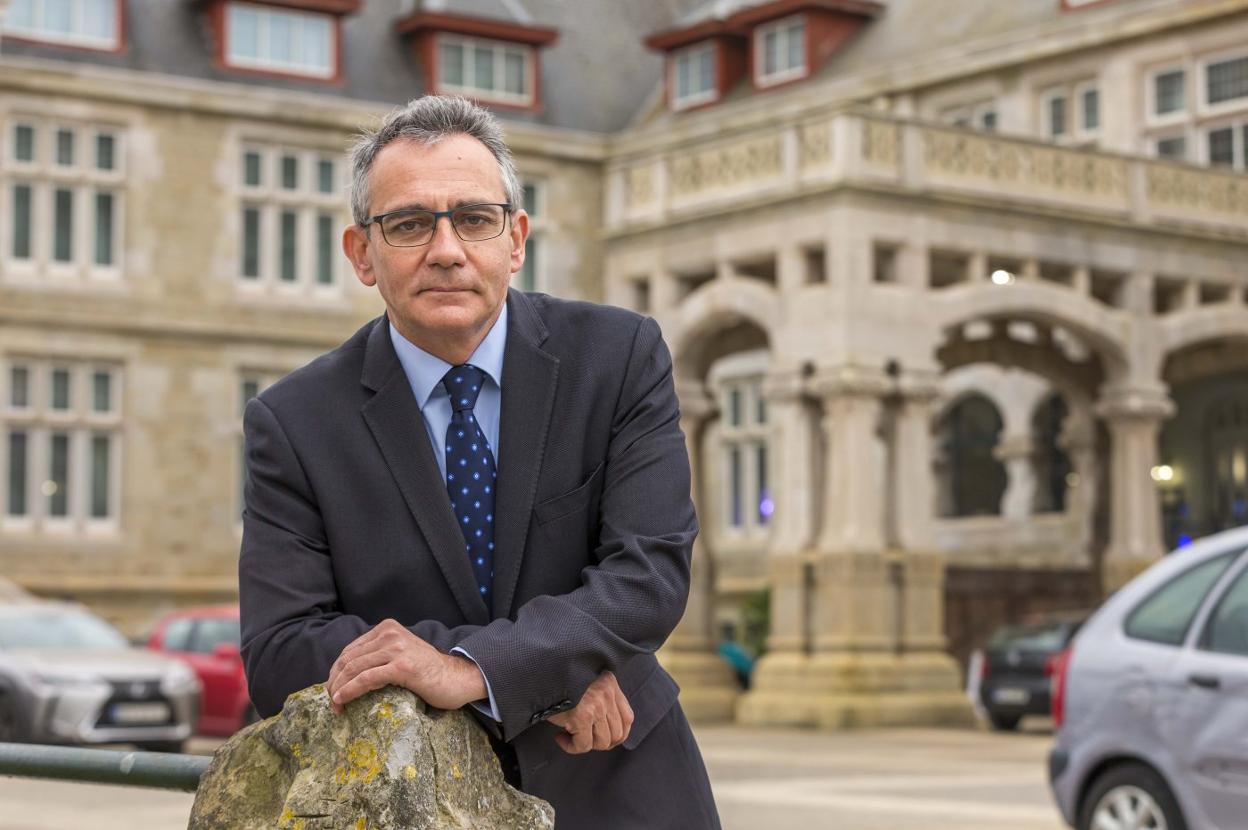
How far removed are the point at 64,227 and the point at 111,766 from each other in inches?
1240

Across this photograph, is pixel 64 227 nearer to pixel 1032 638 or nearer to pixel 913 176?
pixel 913 176

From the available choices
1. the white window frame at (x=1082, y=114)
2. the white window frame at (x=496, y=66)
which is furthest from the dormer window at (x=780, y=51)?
the white window frame at (x=1082, y=114)

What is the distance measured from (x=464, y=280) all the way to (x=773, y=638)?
22.2 metres

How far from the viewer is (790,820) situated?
13.2 meters

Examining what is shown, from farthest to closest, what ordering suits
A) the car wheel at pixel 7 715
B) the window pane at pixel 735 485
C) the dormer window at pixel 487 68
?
the window pane at pixel 735 485 < the dormer window at pixel 487 68 < the car wheel at pixel 7 715

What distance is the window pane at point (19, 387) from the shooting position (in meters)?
33.6

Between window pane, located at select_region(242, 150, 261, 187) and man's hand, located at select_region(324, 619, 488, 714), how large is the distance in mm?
33150

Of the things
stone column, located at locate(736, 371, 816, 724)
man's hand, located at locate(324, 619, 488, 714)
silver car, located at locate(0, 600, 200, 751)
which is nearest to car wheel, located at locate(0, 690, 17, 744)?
silver car, located at locate(0, 600, 200, 751)

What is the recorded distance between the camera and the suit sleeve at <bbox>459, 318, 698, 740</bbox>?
9.27 feet

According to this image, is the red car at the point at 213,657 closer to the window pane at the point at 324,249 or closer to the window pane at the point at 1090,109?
the window pane at the point at 324,249

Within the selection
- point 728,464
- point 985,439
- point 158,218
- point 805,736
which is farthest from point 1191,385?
point 158,218

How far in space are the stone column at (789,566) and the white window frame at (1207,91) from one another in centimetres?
1023

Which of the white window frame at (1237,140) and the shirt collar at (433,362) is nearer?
the shirt collar at (433,362)

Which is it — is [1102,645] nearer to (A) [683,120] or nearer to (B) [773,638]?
(B) [773,638]
